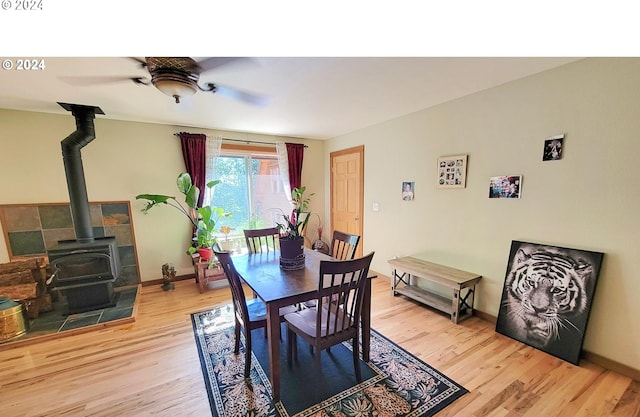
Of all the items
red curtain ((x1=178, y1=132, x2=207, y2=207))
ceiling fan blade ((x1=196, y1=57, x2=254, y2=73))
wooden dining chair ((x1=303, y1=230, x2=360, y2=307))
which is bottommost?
wooden dining chair ((x1=303, y1=230, x2=360, y2=307))

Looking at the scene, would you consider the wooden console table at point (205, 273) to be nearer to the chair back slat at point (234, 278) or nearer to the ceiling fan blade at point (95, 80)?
the chair back slat at point (234, 278)

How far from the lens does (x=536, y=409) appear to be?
1514mm

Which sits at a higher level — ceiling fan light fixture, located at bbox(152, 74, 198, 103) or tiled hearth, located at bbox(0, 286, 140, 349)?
ceiling fan light fixture, located at bbox(152, 74, 198, 103)

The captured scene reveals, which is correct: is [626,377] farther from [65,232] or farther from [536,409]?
[65,232]

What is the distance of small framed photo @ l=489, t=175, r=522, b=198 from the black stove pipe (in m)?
4.58

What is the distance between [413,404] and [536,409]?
780 mm

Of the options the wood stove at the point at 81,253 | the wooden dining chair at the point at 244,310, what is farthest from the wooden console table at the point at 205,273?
the wooden dining chair at the point at 244,310

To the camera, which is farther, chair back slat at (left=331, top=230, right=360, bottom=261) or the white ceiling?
chair back slat at (left=331, top=230, right=360, bottom=261)

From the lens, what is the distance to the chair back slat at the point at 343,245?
2.42 m

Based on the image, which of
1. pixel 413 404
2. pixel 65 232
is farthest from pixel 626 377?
pixel 65 232

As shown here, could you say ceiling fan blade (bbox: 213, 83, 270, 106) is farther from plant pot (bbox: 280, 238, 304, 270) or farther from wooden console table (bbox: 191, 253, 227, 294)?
wooden console table (bbox: 191, 253, 227, 294)

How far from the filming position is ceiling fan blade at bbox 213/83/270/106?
7.49 feet

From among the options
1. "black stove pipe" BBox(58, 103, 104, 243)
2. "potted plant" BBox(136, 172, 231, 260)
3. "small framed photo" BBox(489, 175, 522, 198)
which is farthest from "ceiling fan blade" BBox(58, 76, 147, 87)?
"small framed photo" BBox(489, 175, 522, 198)

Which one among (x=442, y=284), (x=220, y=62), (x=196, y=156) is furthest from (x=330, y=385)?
(x=196, y=156)
